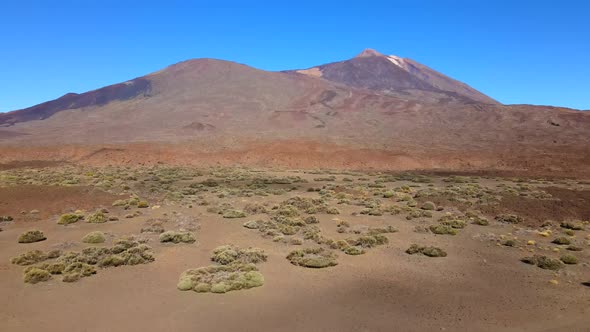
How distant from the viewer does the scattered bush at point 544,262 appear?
12.8 metres

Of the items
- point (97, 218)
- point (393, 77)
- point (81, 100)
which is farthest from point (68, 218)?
point (393, 77)

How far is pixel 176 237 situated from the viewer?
1609cm

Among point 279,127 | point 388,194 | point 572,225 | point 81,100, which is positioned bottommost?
point 572,225

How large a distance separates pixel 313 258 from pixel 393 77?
446ft

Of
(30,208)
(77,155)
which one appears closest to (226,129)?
(77,155)

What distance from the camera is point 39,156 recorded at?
5253 cm

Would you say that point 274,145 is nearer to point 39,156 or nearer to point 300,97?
point 39,156

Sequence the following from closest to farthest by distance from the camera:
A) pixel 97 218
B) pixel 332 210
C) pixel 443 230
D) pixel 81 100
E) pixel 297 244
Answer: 1. pixel 297 244
2. pixel 443 230
3. pixel 97 218
4. pixel 332 210
5. pixel 81 100

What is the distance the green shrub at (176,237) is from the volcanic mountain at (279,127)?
114 feet

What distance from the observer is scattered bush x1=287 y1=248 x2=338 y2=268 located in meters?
13.2

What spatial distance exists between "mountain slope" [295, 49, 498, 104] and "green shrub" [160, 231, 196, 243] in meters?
106

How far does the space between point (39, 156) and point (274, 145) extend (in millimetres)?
30577

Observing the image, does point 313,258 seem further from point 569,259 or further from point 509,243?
point 569,259

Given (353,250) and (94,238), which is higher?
(94,238)
